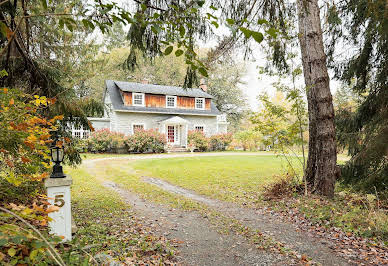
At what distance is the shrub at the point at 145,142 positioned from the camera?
1652cm

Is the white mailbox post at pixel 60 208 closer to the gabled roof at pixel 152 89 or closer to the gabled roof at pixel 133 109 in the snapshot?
the gabled roof at pixel 133 109

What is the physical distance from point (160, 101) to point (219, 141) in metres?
6.03

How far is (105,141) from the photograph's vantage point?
16.3m

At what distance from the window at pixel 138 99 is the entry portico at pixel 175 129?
7.32 ft

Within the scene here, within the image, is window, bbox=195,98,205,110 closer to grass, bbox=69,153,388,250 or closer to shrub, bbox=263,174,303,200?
grass, bbox=69,153,388,250

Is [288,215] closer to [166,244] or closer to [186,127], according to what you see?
[166,244]

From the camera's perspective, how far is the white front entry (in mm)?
20188

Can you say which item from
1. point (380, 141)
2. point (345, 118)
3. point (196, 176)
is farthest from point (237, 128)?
point (380, 141)

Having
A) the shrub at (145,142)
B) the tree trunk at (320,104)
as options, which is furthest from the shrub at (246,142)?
the tree trunk at (320,104)

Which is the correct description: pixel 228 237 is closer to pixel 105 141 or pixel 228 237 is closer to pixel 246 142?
pixel 105 141

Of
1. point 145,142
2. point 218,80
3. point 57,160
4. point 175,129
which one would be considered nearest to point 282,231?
point 57,160

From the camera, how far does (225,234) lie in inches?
144

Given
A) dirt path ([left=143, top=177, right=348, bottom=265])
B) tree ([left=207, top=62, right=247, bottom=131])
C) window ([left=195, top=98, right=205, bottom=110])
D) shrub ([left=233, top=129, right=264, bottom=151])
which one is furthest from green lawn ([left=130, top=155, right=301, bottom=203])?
tree ([left=207, top=62, right=247, bottom=131])

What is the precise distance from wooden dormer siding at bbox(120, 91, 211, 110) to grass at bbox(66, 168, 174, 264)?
13.7 m
